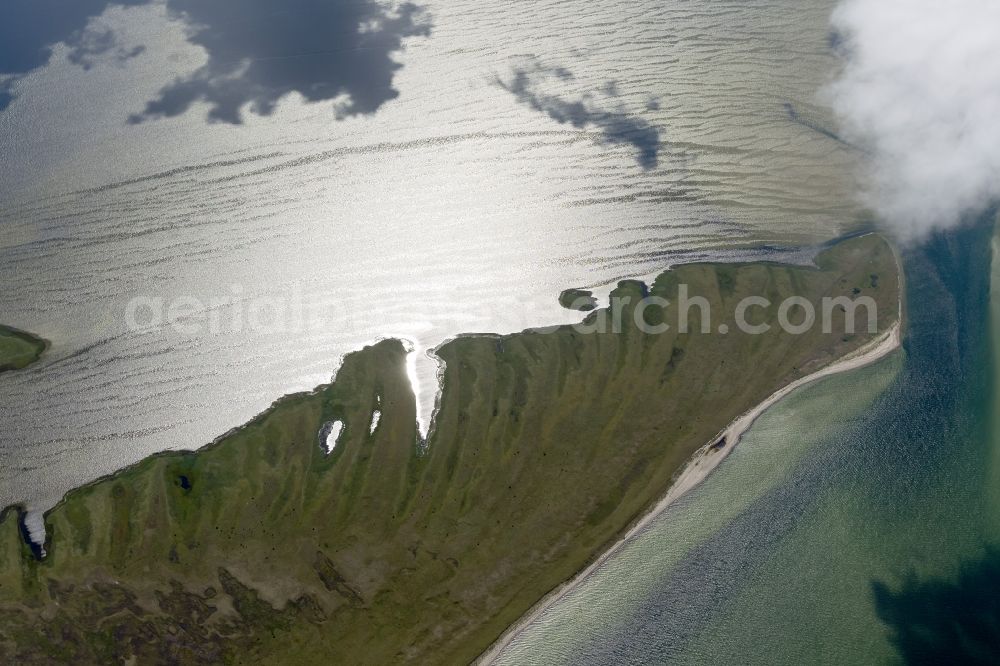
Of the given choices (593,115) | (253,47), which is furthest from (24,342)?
(593,115)

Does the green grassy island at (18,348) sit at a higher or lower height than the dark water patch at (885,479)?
higher

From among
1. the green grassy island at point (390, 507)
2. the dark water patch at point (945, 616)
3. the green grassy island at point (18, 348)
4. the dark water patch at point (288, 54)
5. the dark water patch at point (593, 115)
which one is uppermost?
the dark water patch at point (288, 54)

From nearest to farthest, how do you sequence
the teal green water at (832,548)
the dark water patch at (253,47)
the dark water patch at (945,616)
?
the teal green water at (832,548) → the dark water patch at (945,616) → the dark water patch at (253,47)

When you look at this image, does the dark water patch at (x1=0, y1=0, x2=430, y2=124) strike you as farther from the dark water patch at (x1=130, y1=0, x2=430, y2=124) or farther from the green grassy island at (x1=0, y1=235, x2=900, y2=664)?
the green grassy island at (x1=0, y1=235, x2=900, y2=664)

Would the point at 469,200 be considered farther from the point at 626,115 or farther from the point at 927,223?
the point at 927,223

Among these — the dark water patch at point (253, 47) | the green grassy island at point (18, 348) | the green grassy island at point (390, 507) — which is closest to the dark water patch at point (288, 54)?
the dark water patch at point (253, 47)

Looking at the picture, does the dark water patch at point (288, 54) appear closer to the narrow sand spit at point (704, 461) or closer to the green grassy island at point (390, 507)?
the green grassy island at point (390, 507)

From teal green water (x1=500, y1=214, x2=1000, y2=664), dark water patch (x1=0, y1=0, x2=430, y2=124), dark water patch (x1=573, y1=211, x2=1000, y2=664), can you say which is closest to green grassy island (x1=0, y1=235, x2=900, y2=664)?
teal green water (x1=500, y1=214, x2=1000, y2=664)
